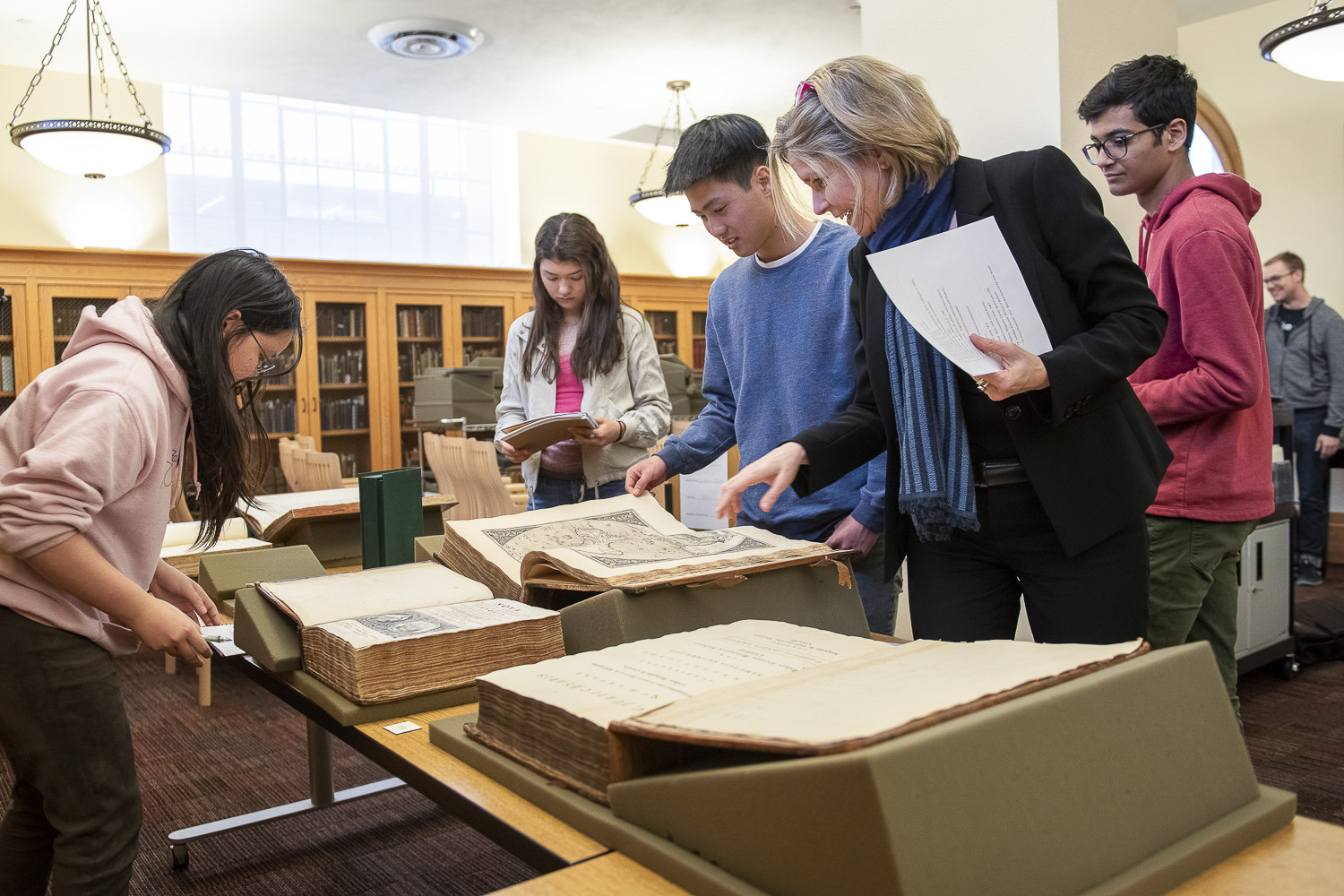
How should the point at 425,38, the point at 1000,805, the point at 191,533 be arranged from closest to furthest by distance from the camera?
the point at 1000,805 < the point at 191,533 < the point at 425,38

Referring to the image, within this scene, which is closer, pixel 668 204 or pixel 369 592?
pixel 369 592

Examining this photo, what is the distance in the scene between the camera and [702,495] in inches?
170

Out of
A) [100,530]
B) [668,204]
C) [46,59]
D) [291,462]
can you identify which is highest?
[46,59]

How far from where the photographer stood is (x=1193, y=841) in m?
0.60

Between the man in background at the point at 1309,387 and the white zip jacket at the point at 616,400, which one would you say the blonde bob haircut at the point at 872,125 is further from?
the man in background at the point at 1309,387

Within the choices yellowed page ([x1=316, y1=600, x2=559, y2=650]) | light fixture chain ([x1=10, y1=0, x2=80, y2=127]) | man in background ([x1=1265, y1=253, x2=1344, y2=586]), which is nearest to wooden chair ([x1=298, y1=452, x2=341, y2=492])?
light fixture chain ([x1=10, y1=0, x2=80, y2=127])

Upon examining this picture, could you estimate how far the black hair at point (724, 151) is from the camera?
5.31ft

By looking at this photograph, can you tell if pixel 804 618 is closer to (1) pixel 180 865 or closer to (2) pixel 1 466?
(2) pixel 1 466

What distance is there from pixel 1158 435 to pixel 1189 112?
0.78 meters

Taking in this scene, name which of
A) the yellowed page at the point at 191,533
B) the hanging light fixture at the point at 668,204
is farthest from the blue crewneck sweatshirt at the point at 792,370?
the hanging light fixture at the point at 668,204

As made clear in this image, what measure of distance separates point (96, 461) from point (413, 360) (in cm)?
713

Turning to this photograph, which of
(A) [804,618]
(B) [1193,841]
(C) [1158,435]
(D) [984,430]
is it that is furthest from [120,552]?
(C) [1158,435]

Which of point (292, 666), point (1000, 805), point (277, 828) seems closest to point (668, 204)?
point (277, 828)

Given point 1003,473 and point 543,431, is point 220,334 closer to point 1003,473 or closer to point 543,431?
point 543,431
